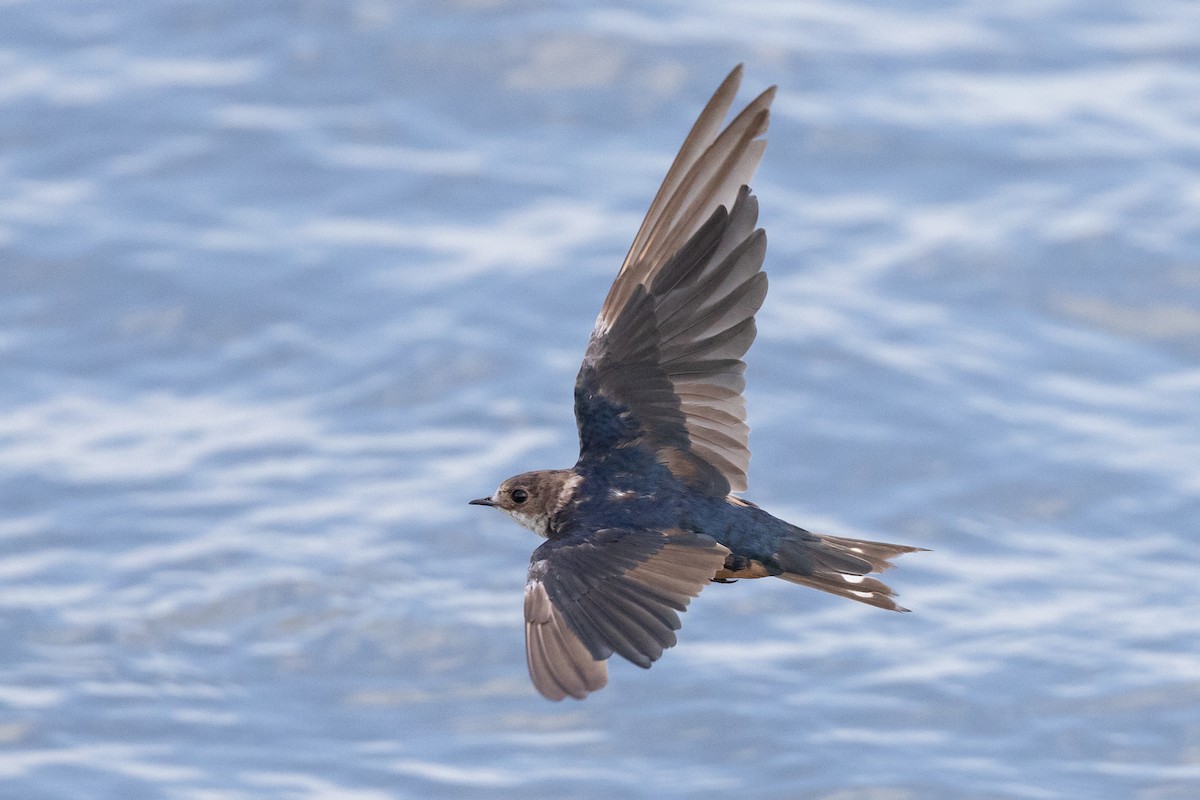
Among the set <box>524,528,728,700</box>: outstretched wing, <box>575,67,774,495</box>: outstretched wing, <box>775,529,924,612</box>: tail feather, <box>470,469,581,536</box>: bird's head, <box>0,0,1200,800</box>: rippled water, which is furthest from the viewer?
<box>0,0,1200,800</box>: rippled water

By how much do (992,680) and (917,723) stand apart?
34 cm

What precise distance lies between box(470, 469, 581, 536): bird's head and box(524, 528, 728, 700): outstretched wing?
404mm

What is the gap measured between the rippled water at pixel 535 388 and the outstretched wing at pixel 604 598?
2472mm

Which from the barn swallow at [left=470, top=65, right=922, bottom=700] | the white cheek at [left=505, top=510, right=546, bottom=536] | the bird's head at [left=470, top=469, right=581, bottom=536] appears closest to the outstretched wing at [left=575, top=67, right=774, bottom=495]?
the barn swallow at [left=470, top=65, right=922, bottom=700]

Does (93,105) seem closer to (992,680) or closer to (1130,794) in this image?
(992,680)

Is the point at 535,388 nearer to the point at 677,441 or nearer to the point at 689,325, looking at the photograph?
the point at 677,441

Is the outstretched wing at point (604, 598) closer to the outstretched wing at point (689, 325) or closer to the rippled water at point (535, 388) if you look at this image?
the outstretched wing at point (689, 325)

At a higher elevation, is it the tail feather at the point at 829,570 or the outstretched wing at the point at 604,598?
the tail feather at the point at 829,570

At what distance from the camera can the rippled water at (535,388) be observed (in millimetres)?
7973

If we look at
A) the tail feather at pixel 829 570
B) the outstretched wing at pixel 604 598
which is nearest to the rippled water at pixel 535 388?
the tail feather at pixel 829 570

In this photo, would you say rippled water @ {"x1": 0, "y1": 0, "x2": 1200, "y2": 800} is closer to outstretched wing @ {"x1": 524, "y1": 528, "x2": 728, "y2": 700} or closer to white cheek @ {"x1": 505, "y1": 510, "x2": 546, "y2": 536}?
white cheek @ {"x1": 505, "y1": 510, "x2": 546, "y2": 536}

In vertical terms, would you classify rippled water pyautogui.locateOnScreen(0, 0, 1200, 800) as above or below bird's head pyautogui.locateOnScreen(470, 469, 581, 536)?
above

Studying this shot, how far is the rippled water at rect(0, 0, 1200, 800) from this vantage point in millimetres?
7973

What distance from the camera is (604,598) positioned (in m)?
5.22
